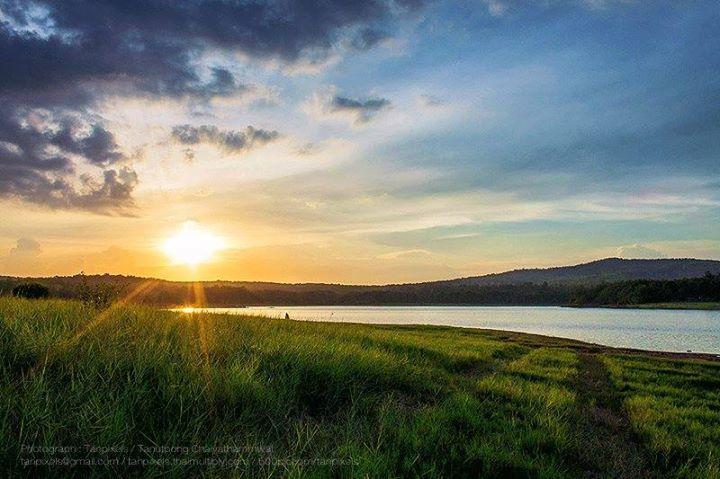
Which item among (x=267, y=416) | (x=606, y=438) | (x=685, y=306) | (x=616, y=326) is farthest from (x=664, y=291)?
(x=267, y=416)

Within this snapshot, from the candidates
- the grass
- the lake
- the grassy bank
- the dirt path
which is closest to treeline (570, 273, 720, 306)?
the grassy bank

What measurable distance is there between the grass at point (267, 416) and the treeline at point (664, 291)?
18725 cm

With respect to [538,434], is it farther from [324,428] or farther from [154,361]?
[154,361]

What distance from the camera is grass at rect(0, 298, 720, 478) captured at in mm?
4988

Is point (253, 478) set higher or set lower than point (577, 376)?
higher

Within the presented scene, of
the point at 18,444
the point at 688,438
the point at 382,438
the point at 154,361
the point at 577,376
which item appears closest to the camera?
the point at 18,444

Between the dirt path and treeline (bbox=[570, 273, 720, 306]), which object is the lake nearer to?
the dirt path

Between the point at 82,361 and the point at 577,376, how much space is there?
59.3 feet

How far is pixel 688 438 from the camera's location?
30.4ft

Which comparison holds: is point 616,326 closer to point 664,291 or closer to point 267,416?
point 267,416

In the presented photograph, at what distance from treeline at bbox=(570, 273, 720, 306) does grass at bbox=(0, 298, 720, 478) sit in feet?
614

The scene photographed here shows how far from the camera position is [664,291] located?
171875mm

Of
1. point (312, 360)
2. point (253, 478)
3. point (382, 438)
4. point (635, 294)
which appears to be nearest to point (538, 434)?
point (382, 438)

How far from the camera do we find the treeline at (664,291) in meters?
161
